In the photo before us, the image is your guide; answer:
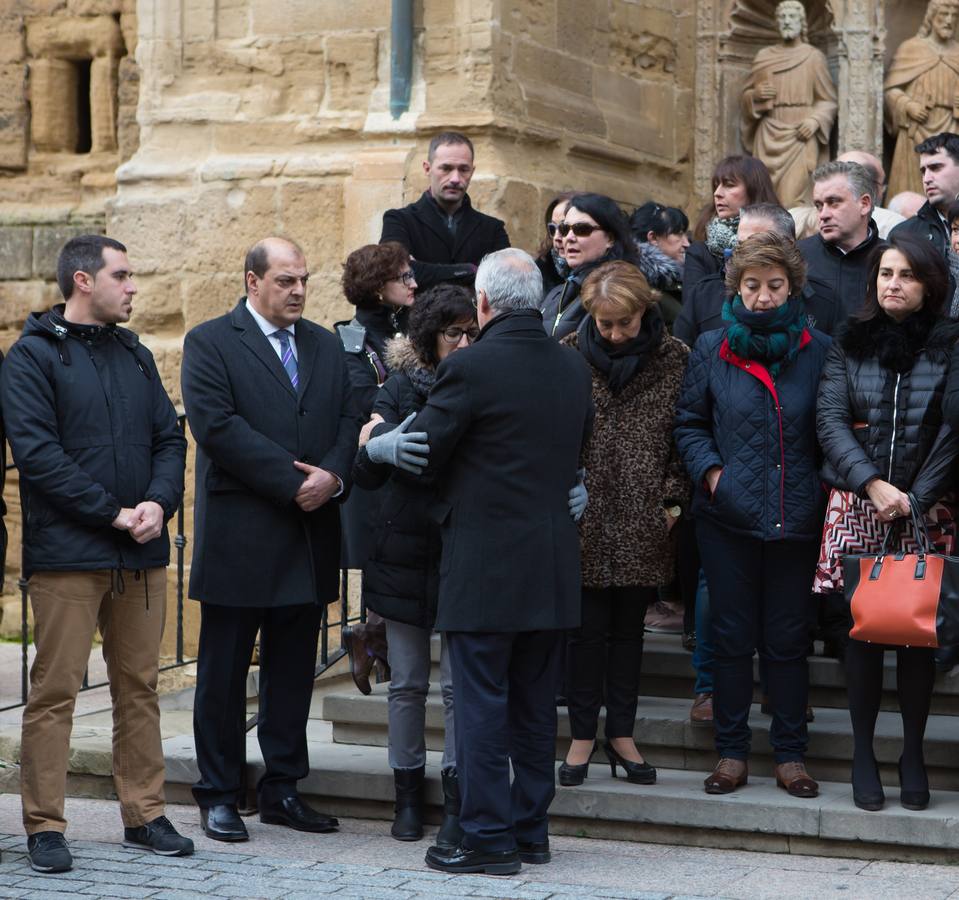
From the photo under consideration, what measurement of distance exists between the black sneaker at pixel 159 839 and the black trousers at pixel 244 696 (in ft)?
0.78

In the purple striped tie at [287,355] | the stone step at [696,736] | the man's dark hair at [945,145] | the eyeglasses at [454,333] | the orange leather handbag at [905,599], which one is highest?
the man's dark hair at [945,145]

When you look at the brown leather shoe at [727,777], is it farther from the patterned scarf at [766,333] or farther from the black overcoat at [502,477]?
the patterned scarf at [766,333]

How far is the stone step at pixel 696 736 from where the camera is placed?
6.08 m

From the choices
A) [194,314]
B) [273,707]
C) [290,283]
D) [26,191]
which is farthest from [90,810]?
[26,191]

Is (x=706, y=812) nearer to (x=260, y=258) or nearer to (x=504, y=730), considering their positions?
(x=504, y=730)

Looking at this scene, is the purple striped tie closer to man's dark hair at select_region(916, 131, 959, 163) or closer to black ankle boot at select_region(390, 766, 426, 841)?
black ankle boot at select_region(390, 766, 426, 841)

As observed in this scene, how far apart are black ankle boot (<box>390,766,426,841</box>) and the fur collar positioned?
6.45 ft

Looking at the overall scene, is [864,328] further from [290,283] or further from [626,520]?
[290,283]

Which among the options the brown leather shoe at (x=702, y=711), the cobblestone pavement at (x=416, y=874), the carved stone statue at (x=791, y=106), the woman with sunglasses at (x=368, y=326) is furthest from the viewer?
the carved stone statue at (x=791, y=106)

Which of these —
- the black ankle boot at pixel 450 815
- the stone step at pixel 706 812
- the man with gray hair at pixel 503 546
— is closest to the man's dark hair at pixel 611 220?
the man with gray hair at pixel 503 546

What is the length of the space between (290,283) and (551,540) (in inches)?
51.4

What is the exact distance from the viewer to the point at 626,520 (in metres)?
6.12

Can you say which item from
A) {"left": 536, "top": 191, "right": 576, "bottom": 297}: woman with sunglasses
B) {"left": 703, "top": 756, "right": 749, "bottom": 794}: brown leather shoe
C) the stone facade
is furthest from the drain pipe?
{"left": 703, "top": 756, "right": 749, "bottom": 794}: brown leather shoe

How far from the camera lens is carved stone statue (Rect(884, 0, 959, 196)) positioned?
992cm
